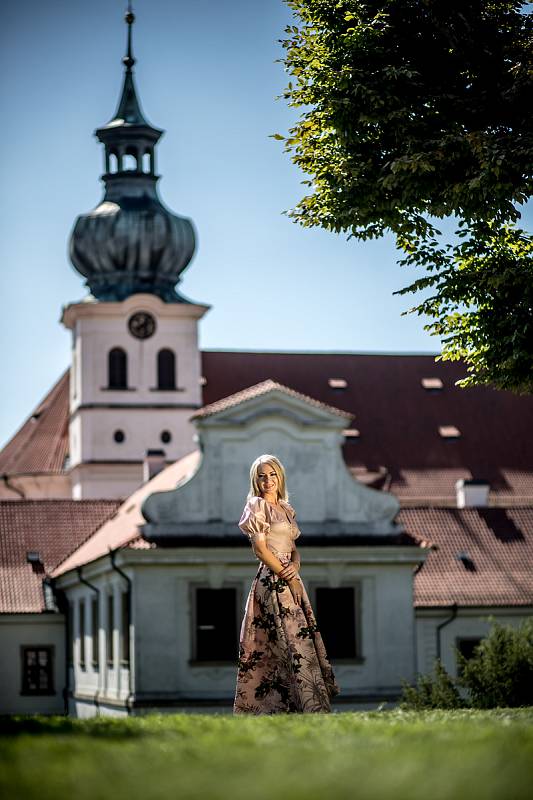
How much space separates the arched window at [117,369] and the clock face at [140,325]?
966 millimetres

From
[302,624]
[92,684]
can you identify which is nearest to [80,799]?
[302,624]

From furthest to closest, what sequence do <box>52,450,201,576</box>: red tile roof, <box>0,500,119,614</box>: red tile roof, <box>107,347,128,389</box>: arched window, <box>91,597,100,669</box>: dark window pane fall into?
<box>107,347,128,389</box>: arched window, <box>0,500,119,614</box>: red tile roof, <box>91,597,100,669</box>: dark window pane, <box>52,450,201,576</box>: red tile roof

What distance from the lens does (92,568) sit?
37.7 meters

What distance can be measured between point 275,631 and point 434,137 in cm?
664

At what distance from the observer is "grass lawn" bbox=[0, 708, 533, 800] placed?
5.56 m

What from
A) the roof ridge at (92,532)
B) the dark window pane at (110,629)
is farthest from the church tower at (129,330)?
the dark window pane at (110,629)

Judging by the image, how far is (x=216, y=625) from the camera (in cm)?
3569

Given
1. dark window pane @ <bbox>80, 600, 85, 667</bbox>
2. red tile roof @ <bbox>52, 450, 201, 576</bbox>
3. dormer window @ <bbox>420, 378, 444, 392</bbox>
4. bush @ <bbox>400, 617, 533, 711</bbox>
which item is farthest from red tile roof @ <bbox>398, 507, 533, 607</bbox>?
dormer window @ <bbox>420, 378, 444, 392</bbox>

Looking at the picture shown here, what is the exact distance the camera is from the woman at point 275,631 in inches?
453

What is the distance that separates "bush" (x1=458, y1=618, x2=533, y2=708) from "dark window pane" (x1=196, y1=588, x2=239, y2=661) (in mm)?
13618

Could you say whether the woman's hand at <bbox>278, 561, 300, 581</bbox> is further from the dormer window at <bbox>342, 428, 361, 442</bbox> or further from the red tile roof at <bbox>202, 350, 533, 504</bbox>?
the dormer window at <bbox>342, 428, 361, 442</bbox>

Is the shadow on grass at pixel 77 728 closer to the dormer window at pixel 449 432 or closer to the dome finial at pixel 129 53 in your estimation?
the dormer window at pixel 449 432

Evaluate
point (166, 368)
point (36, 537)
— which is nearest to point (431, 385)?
point (166, 368)

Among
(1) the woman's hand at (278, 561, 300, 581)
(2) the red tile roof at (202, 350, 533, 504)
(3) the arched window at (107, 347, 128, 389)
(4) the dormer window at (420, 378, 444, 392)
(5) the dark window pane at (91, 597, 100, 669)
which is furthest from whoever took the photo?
(4) the dormer window at (420, 378, 444, 392)
